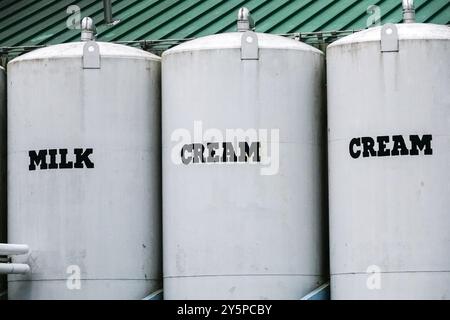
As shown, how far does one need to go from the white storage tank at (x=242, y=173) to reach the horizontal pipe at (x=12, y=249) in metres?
2.31

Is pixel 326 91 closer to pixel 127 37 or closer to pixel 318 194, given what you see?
pixel 318 194

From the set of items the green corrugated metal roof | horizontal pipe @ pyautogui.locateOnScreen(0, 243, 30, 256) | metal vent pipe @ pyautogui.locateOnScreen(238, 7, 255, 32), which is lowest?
horizontal pipe @ pyautogui.locateOnScreen(0, 243, 30, 256)

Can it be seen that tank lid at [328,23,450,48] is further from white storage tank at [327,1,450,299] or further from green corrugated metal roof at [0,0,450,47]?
green corrugated metal roof at [0,0,450,47]

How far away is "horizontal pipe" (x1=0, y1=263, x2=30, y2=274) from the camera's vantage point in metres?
27.0

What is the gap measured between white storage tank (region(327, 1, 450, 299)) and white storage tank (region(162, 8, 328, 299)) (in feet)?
2.02

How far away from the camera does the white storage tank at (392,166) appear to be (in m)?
26.0

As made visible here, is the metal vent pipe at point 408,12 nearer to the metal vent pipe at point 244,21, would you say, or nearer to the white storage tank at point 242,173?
the white storage tank at point 242,173

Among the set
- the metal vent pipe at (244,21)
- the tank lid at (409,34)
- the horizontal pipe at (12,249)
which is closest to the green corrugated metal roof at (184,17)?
the metal vent pipe at (244,21)

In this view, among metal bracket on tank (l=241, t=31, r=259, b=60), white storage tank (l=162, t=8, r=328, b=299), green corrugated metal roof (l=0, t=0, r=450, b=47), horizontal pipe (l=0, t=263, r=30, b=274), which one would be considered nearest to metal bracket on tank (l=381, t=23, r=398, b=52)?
white storage tank (l=162, t=8, r=328, b=299)

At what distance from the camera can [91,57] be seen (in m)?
27.5

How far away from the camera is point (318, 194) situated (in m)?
27.3

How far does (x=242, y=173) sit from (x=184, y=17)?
588 centimetres

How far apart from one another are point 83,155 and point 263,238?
334 centimetres
